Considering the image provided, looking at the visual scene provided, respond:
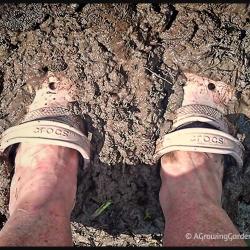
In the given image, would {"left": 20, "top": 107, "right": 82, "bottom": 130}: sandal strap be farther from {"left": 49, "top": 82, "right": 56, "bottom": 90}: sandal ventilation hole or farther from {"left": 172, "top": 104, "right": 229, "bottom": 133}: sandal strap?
{"left": 172, "top": 104, "right": 229, "bottom": 133}: sandal strap

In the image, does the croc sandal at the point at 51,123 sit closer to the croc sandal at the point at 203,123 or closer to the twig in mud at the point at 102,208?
the twig in mud at the point at 102,208

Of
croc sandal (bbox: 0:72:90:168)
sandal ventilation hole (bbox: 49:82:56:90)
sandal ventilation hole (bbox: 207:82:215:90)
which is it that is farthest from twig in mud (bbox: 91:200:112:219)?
sandal ventilation hole (bbox: 207:82:215:90)

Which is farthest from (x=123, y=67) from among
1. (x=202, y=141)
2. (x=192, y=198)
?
(x=192, y=198)

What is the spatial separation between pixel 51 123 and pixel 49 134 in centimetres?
5

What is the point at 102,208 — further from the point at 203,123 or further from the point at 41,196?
the point at 203,123

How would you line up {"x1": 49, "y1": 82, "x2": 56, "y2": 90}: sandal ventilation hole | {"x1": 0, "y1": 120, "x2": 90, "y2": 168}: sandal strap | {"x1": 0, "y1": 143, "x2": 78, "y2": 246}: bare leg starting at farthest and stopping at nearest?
{"x1": 49, "y1": 82, "x2": 56, "y2": 90}: sandal ventilation hole < {"x1": 0, "y1": 120, "x2": 90, "y2": 168}: sandal strap < {"x1": 0, "y1": 143, "x2": 78, "y2": 246}: bare leg

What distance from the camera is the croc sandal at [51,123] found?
190 centimetres

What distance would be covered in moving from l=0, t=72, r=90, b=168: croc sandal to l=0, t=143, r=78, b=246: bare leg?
0.20 ft

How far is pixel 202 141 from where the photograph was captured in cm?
190

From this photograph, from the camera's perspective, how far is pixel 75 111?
6.52ft

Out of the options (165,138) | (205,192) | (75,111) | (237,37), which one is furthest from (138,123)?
(237,37)

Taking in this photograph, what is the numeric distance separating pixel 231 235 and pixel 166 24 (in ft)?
3.00

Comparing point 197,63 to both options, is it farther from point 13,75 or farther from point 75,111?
point 13,75

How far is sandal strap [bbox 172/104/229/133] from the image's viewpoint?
1.96 metres
